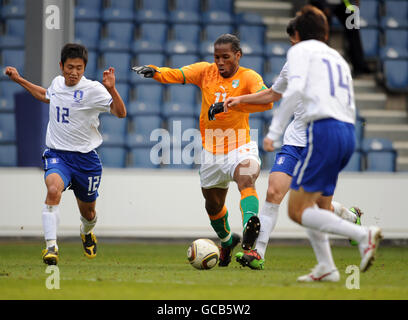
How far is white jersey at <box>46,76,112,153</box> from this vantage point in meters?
7.64

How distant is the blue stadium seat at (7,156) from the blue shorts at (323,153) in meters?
8.00

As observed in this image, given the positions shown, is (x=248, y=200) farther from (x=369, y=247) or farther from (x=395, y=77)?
(x=395, y=77)

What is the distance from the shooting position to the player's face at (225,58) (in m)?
7.08

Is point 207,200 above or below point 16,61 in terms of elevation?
below

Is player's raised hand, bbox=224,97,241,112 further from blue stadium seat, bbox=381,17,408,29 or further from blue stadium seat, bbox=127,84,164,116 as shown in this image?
blue stadium seat, bbox=381,17,408,29

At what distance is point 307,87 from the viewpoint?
17.5 feet

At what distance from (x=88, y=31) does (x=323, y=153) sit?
9.63m

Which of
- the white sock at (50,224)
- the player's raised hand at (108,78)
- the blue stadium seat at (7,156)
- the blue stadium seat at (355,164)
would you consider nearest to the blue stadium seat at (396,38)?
the blue stadium seat at (355,164)

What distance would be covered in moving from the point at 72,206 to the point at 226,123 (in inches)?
173

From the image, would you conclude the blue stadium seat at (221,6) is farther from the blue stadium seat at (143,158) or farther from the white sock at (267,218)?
the white sock at (267,218)

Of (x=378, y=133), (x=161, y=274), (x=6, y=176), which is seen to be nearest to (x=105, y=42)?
(x=6, y=176)

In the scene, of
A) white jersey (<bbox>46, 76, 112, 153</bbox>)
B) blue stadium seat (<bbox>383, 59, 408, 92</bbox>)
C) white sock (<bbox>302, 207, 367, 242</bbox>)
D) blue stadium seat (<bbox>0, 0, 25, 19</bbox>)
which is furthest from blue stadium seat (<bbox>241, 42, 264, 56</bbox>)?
white sock (<bbox>302, 207, 367, 242</bbox>)

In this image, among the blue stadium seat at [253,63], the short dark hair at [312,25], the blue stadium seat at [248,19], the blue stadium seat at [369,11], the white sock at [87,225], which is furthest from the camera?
the blue stadium seat at [369,11]

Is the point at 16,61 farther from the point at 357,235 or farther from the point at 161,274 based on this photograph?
the point at 357,235
